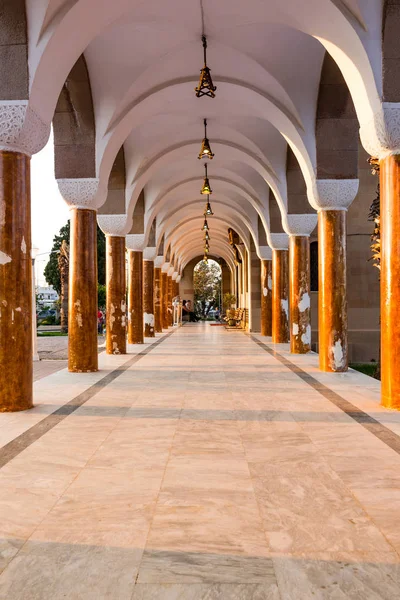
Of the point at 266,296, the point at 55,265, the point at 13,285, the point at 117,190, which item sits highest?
the point at 55,265

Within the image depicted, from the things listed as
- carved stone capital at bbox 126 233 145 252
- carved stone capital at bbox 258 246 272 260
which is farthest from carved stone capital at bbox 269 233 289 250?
carved stone capital at bbox 126 233 145 252

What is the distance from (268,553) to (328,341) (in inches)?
275

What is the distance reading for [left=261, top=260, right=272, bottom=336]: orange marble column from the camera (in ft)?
63.1

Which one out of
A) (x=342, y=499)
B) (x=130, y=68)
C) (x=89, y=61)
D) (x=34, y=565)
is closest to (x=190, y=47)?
(x=130, y=68)

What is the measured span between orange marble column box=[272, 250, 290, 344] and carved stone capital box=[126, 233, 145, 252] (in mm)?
3925

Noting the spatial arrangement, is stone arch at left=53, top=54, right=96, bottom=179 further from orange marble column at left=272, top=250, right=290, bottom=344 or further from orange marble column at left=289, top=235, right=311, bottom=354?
orange marble column at left=272, top=250, right=290, bottom=344

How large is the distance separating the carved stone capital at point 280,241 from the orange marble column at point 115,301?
511 cm

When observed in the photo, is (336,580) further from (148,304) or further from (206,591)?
(148,304)

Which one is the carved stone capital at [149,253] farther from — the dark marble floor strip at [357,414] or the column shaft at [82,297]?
the dark marble floor strip at [357,414]

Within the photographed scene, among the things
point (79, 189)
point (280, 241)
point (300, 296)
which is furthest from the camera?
point (280, 241)

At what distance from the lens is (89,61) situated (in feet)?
30.3

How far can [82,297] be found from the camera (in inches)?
383

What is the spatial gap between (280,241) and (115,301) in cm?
567

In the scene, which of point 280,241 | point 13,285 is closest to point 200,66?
point 13,285
